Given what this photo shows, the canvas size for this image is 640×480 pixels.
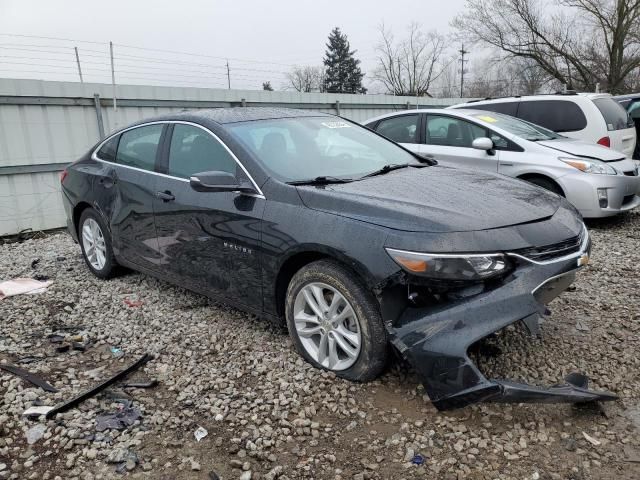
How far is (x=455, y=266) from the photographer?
8.18 feet

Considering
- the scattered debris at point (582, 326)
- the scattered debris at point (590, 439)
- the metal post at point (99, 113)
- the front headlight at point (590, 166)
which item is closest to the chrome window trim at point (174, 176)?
the scattered debris at point (590, 439)

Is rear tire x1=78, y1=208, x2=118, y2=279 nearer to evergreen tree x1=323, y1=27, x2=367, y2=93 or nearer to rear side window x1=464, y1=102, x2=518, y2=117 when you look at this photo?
rear side window x1=464, y1=102, x2=518, y2=117

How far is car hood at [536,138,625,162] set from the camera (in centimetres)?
612

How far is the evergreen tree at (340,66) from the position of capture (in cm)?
4962

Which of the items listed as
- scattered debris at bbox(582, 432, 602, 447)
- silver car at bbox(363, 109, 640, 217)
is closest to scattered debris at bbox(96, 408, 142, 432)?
scattered debris at bbox(582, 432, 602, 447)

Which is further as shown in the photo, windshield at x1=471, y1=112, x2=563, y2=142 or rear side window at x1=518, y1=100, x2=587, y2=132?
rear side window at x1=518, y1=100, x2=587, y2=132

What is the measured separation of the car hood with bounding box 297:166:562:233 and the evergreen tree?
48018 mm

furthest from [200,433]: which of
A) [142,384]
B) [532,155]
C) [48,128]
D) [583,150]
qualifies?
[48,128]

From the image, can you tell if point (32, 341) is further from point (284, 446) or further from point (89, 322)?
point (284, 446)

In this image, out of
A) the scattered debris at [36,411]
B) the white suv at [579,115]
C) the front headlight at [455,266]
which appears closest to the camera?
the front headlight at [455,266]

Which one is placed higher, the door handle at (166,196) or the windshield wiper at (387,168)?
the windshield wiper at (387,168)

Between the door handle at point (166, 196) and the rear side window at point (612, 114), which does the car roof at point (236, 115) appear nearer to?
the door handle at point (166, 196)

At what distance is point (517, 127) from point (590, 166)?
1129 mm

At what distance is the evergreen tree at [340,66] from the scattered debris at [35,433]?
49.0 m
